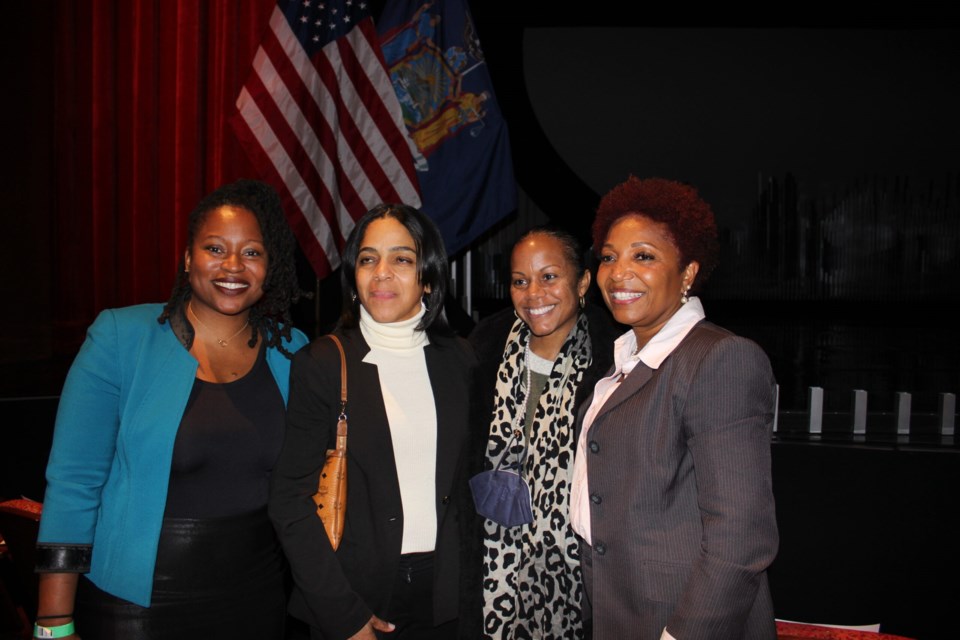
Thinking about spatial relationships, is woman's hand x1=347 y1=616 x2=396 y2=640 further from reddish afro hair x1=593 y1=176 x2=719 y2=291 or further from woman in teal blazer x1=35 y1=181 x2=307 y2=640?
reddish afro hair x1=593 y1=176 x2=719 y2=291

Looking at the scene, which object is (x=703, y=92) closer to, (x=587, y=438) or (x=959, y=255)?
(x=959, y=255)

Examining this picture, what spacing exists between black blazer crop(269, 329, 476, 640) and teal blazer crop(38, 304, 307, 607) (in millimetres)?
302

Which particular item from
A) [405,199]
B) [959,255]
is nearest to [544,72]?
[405,199]

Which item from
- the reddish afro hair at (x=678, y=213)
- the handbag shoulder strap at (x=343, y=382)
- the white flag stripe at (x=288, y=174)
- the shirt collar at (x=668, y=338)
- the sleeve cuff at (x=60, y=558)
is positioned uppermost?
the white flag stripe at (x=288, y=174)

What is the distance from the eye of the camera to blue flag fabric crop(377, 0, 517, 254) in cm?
466

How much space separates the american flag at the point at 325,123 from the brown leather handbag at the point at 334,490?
107 inches

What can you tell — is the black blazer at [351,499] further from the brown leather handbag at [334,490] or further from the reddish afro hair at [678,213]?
the reddish afro hair at [678,213]

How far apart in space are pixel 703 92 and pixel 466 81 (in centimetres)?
270

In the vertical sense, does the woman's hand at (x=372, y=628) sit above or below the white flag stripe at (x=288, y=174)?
below

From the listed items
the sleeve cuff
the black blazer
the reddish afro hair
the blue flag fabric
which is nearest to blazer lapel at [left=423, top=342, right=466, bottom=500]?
the black blazer

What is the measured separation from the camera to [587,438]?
1738 millimetres

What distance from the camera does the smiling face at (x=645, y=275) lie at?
1732 millimetres

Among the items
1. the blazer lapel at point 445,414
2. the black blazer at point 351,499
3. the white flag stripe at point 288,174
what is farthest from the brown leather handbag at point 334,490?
the white flag stripe at point 288,174

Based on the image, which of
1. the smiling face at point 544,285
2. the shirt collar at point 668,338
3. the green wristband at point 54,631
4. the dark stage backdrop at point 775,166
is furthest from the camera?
the dark stage backdrop at point 775,166
